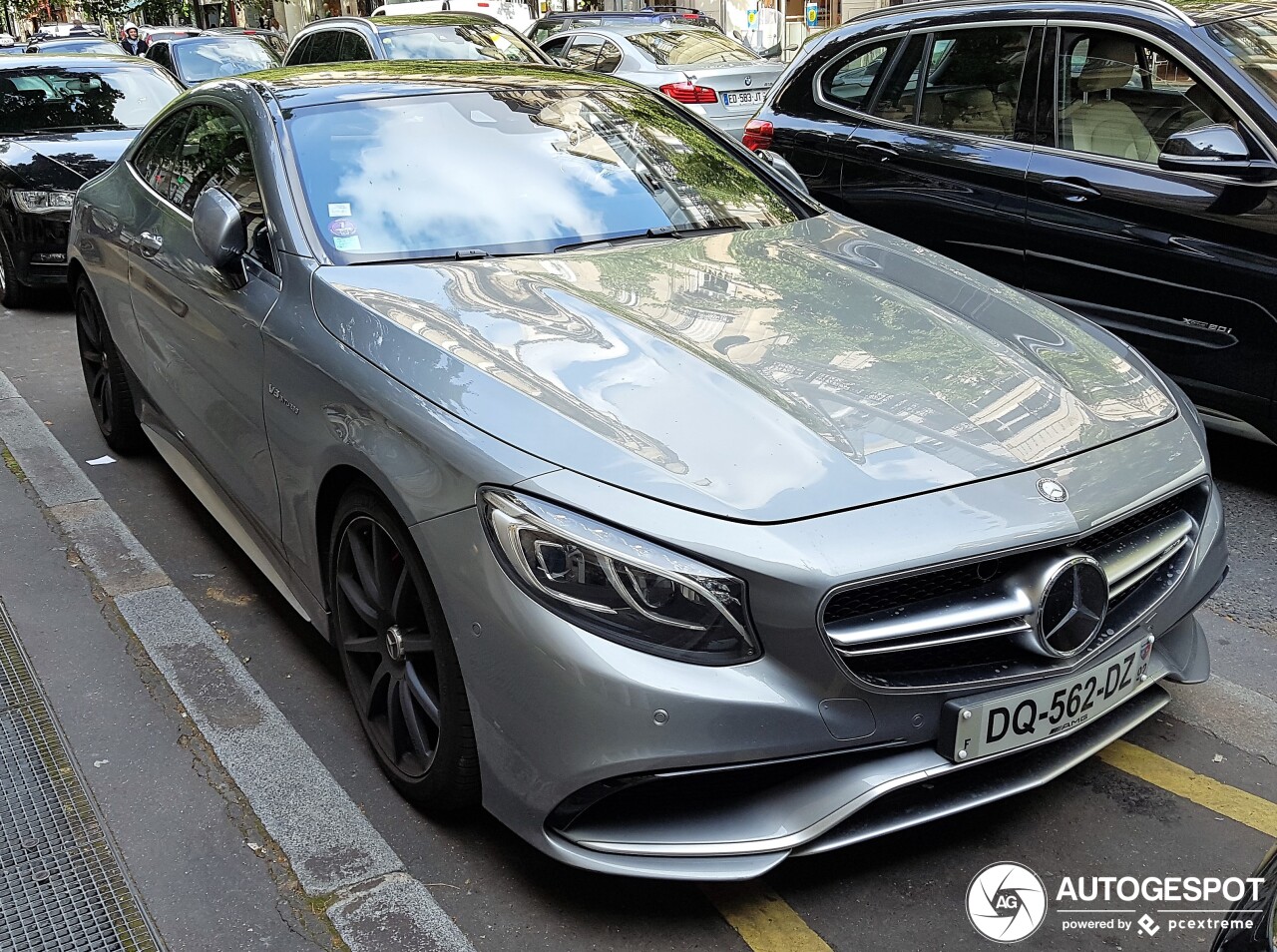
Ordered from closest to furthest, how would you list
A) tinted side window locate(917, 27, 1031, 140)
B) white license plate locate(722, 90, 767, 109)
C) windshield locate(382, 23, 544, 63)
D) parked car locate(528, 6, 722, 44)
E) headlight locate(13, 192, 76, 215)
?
tinted side window locate(917, 27, 1031, 140) < headlight locate(13, 192, 76, 215) < windshield locate(382, 23, 544, 63) < white license plate locate(722, 90, 767, 109) < parked car locate(528, 6, 722, 44)

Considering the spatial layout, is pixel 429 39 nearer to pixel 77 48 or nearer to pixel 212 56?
pixel 77 48

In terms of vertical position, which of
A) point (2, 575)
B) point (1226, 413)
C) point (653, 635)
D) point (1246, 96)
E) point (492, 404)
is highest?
point (1246, 96)

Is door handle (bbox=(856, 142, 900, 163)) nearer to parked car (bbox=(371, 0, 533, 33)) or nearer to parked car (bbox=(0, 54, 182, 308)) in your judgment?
parked car (bbox=(0, 54, 182, 308))

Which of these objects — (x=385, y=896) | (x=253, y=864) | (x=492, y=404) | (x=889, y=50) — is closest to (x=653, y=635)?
(x=492, y=404)

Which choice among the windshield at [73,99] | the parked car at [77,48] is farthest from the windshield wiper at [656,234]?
the parked car at [77,48]

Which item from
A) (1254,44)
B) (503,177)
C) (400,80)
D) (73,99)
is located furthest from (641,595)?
(73,99)

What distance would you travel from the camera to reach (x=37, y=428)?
234 inches

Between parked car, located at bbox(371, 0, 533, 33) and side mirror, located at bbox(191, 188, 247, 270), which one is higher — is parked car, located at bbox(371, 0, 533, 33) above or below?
above

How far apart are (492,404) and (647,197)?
1.44 meters

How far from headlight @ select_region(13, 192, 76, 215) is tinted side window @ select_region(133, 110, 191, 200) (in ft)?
11.6

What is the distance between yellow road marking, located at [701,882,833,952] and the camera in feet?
8.29

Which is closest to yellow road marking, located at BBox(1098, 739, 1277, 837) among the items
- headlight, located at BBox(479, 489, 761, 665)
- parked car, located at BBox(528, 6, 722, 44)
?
headlight, located at BBox(479, 489, 761, 665)

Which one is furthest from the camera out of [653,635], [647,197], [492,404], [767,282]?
[647,197]

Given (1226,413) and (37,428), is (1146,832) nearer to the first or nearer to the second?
(1226,413)
